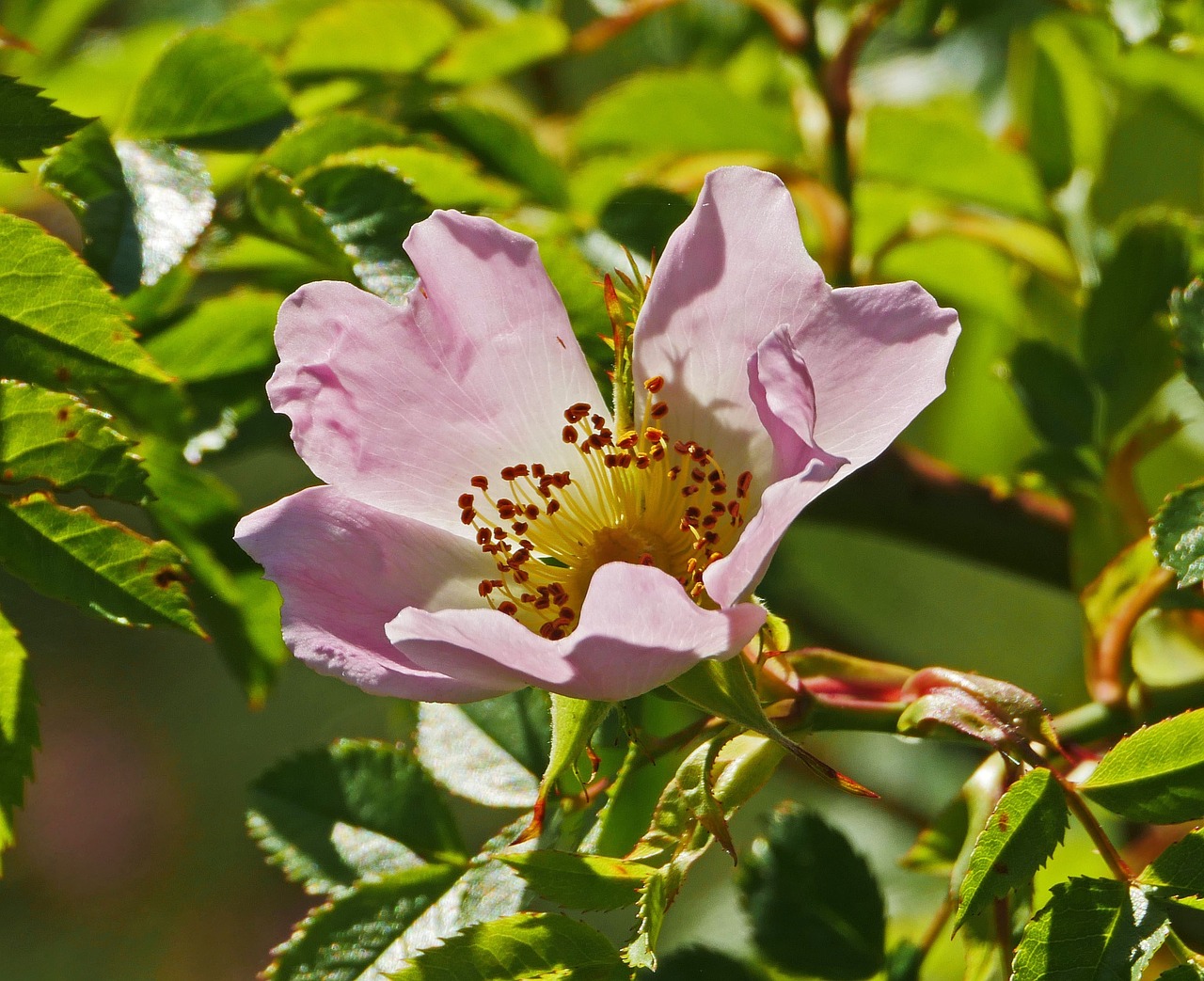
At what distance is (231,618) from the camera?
33.6 inches

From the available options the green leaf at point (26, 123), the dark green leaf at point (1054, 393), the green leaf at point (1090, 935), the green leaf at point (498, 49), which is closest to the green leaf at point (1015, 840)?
the green leaf at point (1090, 935)

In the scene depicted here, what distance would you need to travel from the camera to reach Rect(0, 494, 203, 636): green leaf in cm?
63

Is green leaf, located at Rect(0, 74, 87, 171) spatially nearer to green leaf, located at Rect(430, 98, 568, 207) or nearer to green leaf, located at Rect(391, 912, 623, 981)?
green leaf, located at Rect(430, 98, 568, 207)

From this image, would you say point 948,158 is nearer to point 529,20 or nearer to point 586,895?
point 529,20

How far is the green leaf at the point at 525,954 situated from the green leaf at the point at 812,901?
9.2 inches

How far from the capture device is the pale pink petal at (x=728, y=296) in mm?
611

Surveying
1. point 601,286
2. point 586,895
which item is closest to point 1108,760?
point 586,895

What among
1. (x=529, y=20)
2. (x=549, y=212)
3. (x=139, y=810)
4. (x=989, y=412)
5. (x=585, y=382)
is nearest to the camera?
(x=585, y=382)

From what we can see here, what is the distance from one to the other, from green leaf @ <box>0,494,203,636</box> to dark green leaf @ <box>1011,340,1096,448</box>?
0.61 m

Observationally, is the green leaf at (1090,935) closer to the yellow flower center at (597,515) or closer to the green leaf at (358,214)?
the yellow flower center at (597,515)

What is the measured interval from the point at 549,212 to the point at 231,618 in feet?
1.25

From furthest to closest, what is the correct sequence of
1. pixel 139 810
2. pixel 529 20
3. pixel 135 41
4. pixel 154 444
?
pixel 139 810, pixel 135 41, pixel 529 20, pixel 154 444

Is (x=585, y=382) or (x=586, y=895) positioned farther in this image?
(x=585, y=382)

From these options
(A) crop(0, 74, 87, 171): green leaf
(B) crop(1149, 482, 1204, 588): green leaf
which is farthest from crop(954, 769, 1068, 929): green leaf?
(A) crop(0, 74, 87, 171): green leaf
